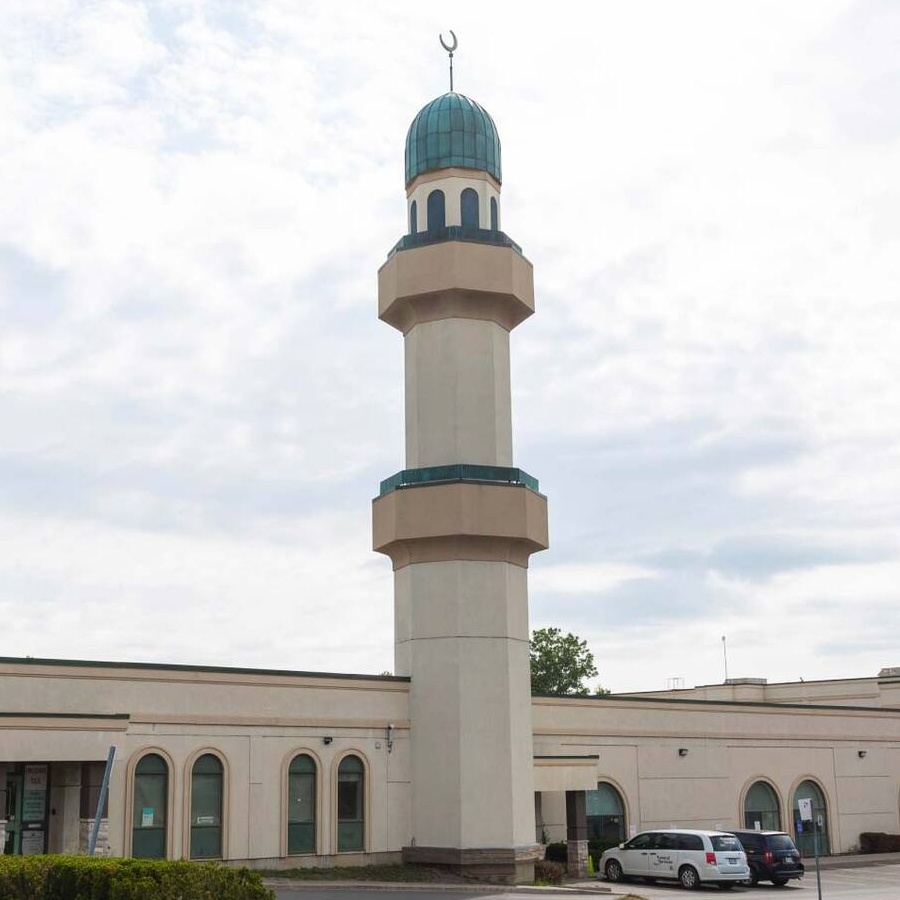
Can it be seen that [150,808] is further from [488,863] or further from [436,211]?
[436,211]

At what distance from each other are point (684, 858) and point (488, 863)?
209 inches

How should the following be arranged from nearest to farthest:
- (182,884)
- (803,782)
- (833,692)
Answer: (182,884) → (803,782) → (833,692)

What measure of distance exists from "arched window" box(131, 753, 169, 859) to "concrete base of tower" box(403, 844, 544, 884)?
7367 millimetres

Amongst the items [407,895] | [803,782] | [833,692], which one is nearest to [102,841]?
[407,895]

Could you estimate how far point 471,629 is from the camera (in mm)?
35781

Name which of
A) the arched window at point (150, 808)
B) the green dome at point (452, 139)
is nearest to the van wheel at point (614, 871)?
the arched window at point (150, 808)

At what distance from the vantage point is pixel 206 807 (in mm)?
33188

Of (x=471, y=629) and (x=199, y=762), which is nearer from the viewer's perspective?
(x=199, y=762)

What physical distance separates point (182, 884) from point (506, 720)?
648 inches

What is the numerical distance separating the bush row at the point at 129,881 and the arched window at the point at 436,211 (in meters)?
22.4

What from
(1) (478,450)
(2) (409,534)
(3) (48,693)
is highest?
(1) (478,450)

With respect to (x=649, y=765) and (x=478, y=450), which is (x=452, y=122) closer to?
(x=478, y=450)

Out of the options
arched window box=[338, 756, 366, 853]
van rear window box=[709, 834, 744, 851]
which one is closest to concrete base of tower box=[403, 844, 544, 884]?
Answer: arched window box=[338, 756, 366, 853]

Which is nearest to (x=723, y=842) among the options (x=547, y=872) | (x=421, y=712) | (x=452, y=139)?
(x=547, y=872)
